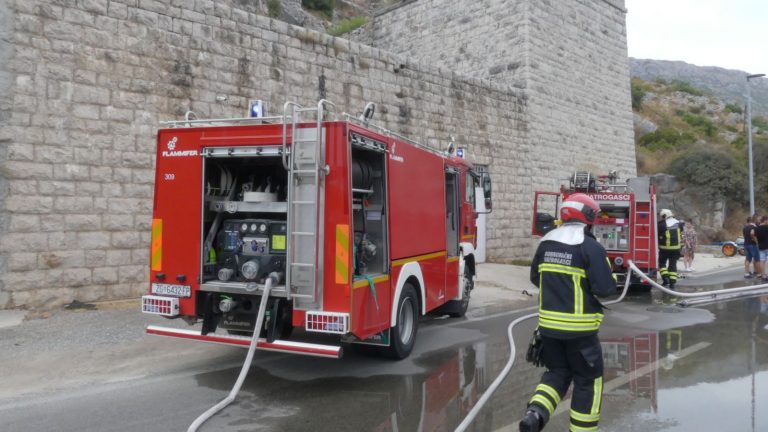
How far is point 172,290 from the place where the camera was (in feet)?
19.2

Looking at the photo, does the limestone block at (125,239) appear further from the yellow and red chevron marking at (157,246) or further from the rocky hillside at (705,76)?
the rocky hillside at (705,76)

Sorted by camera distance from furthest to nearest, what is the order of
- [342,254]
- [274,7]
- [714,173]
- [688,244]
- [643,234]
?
[714,173], [274,7], [688,244], [643,234], [342,254]

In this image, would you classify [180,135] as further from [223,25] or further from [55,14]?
[223,25]

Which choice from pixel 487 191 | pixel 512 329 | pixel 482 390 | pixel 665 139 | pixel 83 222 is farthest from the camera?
pixel 665 139

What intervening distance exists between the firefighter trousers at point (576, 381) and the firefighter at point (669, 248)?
9.96m

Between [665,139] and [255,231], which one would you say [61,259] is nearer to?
[255,231]

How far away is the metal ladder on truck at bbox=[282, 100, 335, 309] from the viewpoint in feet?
17.5

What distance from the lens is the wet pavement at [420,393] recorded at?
4688 millimetres

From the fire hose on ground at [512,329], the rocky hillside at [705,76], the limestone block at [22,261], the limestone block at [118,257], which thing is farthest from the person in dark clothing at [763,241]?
the rocky hillside at [705,76]

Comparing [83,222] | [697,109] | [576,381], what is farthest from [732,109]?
[576,381]

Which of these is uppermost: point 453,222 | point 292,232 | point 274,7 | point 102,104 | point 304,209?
point 274,7

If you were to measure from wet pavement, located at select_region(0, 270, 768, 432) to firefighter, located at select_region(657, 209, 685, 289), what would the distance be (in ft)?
16.7

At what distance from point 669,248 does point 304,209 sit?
10.4m

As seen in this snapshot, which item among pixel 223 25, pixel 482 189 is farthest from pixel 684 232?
pixel 223 25
